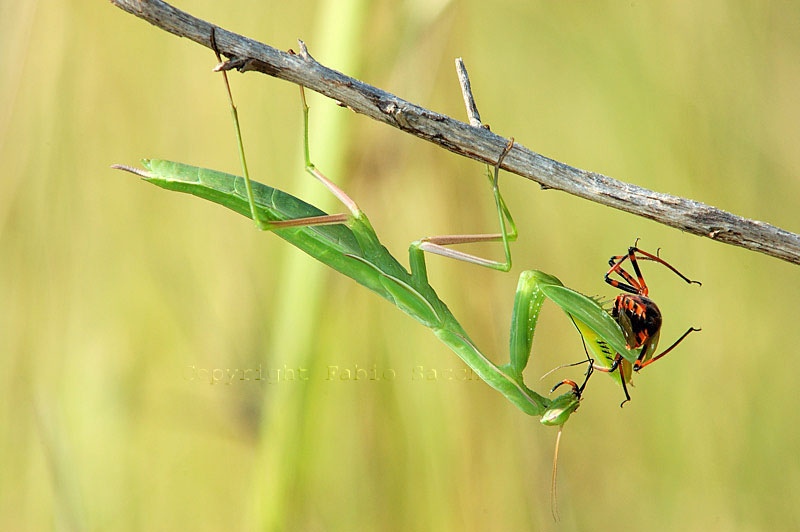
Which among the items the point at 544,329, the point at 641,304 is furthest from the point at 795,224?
the point at 641,304

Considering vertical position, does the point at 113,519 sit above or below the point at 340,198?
below

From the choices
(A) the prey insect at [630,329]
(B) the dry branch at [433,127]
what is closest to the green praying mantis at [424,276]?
(A) the prey insect at [630,329]

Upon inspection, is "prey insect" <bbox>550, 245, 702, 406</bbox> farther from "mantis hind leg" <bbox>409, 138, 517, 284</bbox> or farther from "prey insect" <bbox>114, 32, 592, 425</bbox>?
"mantis hind leg" <bbox>409, 138, 517, 284</bbox>

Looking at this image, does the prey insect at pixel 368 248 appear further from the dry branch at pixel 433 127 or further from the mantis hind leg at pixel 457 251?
the dry branch at pixel 433 127

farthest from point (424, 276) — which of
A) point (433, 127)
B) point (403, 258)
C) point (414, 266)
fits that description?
point (403, 258)

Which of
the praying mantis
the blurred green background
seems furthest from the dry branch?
the blurred green background

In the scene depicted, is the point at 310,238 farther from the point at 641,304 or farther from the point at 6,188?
the point at 6,188
